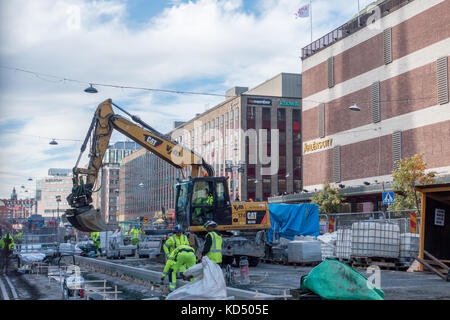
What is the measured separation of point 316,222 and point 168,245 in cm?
1521

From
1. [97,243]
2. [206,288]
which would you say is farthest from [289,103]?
[206,288]

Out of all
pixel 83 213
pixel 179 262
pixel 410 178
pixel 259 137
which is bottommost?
pixel 179 262

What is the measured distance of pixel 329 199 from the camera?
45.3 m

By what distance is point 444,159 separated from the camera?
3666 centimetres

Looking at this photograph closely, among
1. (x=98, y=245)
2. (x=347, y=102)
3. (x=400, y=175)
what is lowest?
(x=98, y=245)

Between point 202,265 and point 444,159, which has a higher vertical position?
point 444,159

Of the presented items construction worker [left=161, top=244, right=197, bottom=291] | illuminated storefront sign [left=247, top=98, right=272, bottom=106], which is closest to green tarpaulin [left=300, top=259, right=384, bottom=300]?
construction worker [left=161, top=244, right=197, bottom=291]

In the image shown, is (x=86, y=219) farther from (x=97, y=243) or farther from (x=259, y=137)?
(x=259, y=137)

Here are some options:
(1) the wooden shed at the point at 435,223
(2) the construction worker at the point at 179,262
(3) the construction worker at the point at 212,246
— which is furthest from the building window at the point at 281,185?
(2) the construction worker at the point at 179,262

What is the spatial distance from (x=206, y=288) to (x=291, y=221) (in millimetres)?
17951

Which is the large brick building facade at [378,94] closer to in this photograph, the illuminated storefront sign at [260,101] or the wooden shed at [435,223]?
the illuminated storefront sign at [260,101]

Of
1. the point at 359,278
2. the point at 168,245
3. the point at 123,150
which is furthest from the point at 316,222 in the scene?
the point at 123,150

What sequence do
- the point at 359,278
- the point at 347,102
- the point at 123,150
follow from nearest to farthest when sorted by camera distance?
1. the point at 359,278
2. the point at 347,102
3. the point at 123,150
